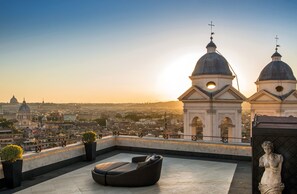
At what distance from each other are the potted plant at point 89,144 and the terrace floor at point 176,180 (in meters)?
0.40

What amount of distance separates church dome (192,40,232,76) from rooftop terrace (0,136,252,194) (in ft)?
23.6

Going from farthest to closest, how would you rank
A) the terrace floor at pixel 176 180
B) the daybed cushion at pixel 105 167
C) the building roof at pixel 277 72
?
the building roof at pixel 277 72, the daybed cushion at pixel 105 167, the terrace floor at pixel 176 180

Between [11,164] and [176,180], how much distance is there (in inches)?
195

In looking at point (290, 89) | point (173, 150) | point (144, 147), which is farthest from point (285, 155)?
point (290, 89)

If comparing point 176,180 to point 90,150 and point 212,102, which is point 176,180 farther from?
point 212,102

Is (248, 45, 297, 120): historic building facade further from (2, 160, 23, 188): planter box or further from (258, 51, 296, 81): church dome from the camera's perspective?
(2, 160, 23, 188): planter box

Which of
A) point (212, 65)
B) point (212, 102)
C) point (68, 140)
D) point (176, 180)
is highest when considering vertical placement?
point (212, 65)

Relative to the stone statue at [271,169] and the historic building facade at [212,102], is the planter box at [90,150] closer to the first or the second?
the historic building facade at [212,102]

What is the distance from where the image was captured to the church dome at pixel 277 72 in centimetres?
2066

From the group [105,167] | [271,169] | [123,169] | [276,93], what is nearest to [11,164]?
[105,167]

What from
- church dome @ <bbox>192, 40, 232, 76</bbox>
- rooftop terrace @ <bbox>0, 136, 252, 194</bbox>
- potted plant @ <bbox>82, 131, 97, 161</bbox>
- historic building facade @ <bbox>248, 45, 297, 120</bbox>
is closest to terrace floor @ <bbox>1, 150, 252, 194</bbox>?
rooftop terrace @ <bbox>0, 136, 252, 194</bbox>

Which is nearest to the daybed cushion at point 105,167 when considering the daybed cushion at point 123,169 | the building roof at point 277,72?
the daybed cushion at point 123,169

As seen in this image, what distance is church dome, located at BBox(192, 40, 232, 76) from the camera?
1870cm

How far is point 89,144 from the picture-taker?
468 inches
